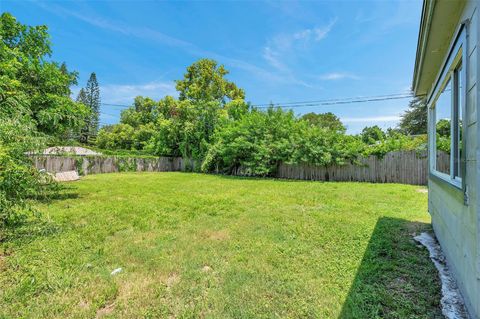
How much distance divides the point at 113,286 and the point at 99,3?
9454 millimetres

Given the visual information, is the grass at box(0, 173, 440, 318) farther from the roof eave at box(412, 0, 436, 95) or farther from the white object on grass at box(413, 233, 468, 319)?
the roof eave at box(412, 0, 436, 95)

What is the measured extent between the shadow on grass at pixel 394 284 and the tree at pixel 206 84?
869 inches

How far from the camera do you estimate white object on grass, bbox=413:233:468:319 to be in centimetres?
173

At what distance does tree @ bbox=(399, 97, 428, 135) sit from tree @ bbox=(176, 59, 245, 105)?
2016cm

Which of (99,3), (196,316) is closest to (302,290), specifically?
(196,316)

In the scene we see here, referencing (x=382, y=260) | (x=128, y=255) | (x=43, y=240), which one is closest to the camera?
(x=382, y=260)

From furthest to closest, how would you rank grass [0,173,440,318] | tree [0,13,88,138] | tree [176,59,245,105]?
tree [176,59,245,105] < tree [0,13,88,138] < grass [0,173,440,318]

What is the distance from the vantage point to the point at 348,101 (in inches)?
648

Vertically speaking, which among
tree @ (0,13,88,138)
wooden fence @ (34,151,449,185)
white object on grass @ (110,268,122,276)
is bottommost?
white object on grass @ (110,268,122,276)

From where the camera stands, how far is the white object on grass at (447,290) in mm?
1730

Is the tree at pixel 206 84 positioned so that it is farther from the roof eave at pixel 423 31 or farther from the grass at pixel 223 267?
the roof eave at pixel 423 31

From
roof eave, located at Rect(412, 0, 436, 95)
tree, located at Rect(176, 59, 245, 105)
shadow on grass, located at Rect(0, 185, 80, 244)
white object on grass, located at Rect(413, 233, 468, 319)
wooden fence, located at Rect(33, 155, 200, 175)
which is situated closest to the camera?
white object on grass, located at Rect(413, 233, 468, 319)

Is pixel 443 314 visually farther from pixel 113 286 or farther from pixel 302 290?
pixel 113 286

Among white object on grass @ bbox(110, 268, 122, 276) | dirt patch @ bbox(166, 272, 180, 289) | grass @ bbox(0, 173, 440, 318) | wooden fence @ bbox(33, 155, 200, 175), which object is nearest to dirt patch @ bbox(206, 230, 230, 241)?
grass @ bbox(0, 173, 440, 318)
